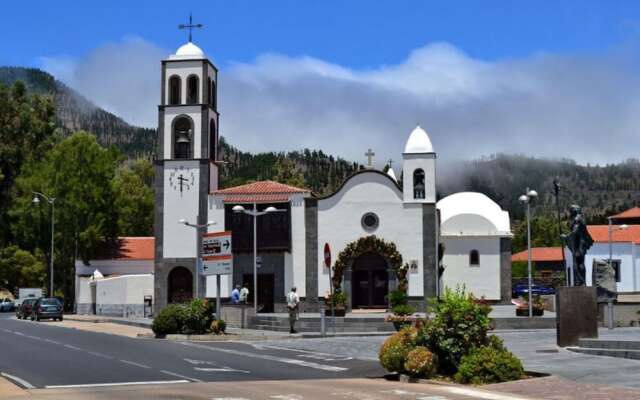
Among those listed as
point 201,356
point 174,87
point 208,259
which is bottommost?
point 201,356

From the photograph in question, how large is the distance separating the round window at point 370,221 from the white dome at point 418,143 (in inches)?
172

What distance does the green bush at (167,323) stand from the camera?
1367 inches

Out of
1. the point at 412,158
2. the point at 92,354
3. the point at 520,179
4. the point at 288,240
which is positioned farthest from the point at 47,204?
the point at 520,179

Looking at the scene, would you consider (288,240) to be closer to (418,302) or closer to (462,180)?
(418,302)

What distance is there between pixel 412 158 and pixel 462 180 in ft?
389

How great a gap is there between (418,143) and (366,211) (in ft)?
17.2

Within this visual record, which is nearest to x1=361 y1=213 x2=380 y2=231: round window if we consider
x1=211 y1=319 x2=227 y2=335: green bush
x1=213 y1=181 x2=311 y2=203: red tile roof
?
x1=213 y1=181 x2=311 y2=203: red tile roof

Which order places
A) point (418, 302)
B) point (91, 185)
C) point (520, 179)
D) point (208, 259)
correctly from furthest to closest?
point (520, 179), point (91, 185), point (418, 302), point (208, 259)

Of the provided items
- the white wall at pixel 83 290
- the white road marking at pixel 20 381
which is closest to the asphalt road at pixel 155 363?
the white road marking at pixel 20 381

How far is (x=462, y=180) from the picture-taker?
170000 millimetres

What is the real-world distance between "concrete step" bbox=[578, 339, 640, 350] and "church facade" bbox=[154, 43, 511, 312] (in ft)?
91.6

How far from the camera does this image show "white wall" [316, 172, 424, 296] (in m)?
52.2

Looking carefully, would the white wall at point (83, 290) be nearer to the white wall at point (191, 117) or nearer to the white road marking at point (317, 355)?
the white wall at point (191, 117)

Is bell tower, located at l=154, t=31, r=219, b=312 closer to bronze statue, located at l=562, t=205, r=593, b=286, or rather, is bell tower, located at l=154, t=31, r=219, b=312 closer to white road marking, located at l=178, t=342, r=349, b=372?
white road marking, located at l=178, t=342, r=349, b=372
